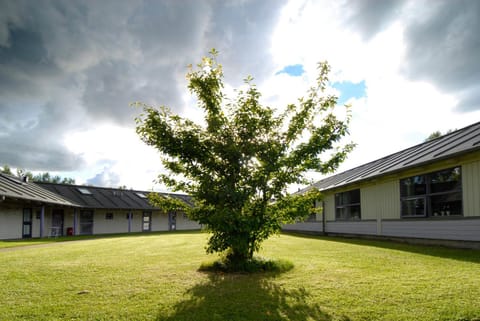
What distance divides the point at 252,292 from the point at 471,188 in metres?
8.52

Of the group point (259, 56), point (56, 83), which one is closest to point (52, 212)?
point (56, 83)

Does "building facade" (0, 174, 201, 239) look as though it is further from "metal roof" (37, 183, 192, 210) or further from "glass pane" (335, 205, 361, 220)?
"glass pane" (335, 205, 361, 220)

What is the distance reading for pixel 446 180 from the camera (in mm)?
10094

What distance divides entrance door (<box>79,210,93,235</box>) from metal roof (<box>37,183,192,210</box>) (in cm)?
125

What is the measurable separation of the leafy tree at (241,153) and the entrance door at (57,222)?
21.8m

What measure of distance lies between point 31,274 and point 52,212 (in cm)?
2089

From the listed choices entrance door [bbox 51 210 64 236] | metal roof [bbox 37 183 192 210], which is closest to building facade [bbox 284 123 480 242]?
metal roof [bbox 37 183 192 210]

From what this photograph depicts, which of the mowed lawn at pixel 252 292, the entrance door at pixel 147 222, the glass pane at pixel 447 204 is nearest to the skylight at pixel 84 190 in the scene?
the entrance door at pixel 147 222

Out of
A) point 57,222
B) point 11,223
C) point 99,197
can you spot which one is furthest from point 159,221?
point 11,223

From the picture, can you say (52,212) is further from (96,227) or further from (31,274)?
(31,274)

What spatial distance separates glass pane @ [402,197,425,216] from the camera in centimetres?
1114

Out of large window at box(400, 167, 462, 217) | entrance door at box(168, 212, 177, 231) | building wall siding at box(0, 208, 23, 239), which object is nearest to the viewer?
large window at box(400, 167, 462, 217)

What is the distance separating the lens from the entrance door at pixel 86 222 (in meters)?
26.5

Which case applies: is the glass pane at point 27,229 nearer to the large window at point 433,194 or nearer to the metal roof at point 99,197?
the metal roof at point 99,197
